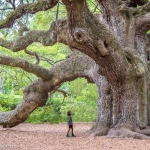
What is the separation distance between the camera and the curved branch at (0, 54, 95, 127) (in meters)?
10.3

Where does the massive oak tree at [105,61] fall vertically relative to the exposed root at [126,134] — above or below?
above

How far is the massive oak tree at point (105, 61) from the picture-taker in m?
6.83

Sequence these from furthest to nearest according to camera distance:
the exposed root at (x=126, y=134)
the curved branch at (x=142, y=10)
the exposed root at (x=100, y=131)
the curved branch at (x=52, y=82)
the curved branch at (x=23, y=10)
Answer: the curved branch at (x=52, y=82) < the curved branch at (x=142, y=10) < the curved branch at (x=23, y=10) < the exposed root at (x=100, y=131) < the exposed root at (x=126, y=134)

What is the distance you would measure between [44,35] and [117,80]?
319cm

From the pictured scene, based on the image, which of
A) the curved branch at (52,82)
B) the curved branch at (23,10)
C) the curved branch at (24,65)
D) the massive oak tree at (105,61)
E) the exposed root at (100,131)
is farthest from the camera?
the curved branch at (52,82)

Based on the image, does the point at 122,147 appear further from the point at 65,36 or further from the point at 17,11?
the point at 17,11

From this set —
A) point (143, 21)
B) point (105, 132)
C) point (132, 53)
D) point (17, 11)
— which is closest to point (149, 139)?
point (105, 132)

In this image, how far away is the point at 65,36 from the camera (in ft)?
22.2

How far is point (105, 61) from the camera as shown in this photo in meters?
7.54

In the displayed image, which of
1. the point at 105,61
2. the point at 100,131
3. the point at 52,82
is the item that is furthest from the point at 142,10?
the point at 100,131

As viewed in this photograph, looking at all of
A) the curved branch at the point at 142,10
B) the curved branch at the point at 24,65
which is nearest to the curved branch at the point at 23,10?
the curved branch at the point at 24,65

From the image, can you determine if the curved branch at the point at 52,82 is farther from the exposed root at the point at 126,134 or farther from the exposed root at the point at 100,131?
the exposed root at the point at 126,134

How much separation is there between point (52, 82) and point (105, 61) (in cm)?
323

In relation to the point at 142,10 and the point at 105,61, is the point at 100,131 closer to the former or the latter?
the point at 105,61
